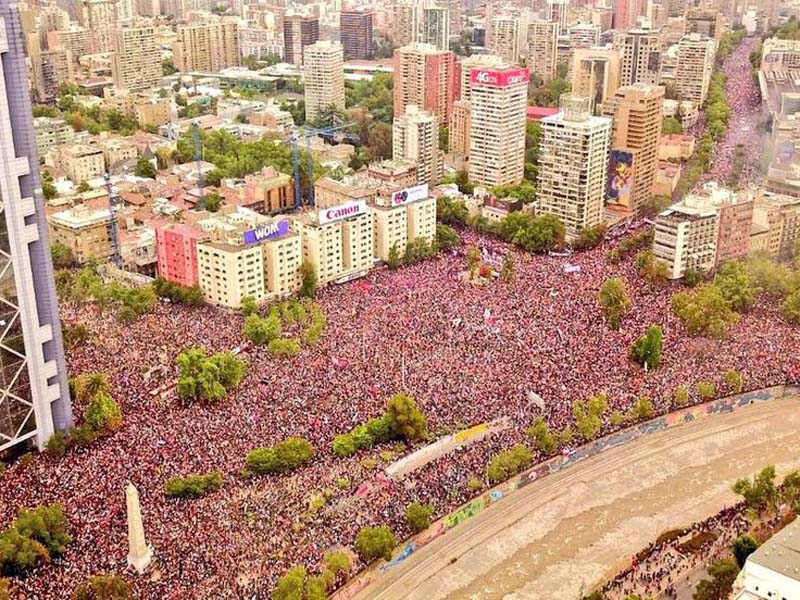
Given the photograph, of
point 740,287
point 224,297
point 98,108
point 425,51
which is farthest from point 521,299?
point 98,108

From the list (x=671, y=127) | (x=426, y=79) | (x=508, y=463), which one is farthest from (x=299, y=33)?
(x=508, y=463)

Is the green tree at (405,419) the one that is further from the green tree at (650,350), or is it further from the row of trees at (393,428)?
the green tree at (650,350)

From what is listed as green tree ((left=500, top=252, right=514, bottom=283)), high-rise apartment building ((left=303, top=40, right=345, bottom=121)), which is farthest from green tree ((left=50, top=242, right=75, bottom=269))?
high-rise apartment building ((left=303, top=40, right=345, bottom=121))

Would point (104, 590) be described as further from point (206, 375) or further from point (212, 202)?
point (212, 202)

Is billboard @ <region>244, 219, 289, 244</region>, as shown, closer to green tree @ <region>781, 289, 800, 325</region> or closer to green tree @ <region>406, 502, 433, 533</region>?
green tree @ <region>406, 502, 433, 533</region>

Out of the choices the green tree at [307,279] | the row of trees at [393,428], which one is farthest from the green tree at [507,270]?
the row of trees at [393,428]
